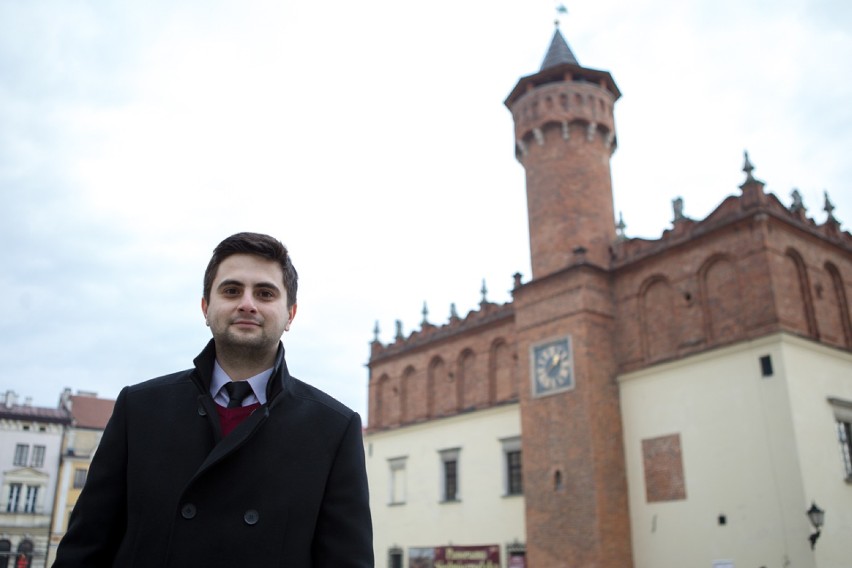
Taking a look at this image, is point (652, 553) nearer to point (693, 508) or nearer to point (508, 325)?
point (693, 508)

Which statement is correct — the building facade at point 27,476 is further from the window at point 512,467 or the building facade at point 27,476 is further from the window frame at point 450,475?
the window at point 512,467

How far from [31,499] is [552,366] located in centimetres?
3441

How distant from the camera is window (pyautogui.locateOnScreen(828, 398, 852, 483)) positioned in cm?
1859

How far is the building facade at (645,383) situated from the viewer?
17953 mm

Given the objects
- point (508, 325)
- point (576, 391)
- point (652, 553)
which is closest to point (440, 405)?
point (508, 325)

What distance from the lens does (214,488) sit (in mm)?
2170

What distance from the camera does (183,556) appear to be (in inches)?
81.1

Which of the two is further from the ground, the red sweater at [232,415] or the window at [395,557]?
the red sweater at [232,415]

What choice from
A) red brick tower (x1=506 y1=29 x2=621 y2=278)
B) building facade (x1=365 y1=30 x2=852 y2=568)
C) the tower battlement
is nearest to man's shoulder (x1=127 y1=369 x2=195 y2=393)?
building facade (x1=365 y1=30 x2=852 y2=568)

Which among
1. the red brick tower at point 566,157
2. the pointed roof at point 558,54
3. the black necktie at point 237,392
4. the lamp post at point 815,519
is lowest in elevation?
the lamp post at point 815,519

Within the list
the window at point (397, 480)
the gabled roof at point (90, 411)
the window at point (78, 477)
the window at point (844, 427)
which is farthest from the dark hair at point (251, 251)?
the gabled roof at point (90, 411)

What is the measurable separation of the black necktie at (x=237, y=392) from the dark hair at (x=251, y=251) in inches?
13.1

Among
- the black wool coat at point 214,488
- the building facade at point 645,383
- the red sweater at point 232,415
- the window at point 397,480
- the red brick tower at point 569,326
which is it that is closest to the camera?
the black wool coat at point 214,488

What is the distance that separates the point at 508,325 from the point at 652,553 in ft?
32.5
